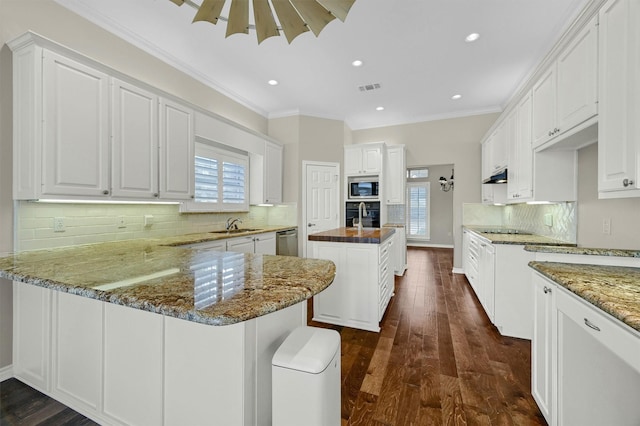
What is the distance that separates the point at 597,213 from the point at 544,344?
1.41 m

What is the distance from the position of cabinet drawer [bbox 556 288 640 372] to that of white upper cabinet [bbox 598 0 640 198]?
65 centimetres

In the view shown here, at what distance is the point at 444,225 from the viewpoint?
862 centimetres

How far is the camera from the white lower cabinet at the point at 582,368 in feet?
3.62

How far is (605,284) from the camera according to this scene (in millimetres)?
1179

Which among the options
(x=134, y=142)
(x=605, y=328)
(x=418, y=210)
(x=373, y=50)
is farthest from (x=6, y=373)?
(x=418, y=210)

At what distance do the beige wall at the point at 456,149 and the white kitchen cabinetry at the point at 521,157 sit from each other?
1649 millimetres

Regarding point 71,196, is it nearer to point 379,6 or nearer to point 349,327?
point 349,327

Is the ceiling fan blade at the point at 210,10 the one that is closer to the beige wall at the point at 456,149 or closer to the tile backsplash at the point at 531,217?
the tile backsplash at the point at 531,217

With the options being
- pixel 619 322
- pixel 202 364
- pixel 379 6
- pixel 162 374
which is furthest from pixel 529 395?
pixel 379 6

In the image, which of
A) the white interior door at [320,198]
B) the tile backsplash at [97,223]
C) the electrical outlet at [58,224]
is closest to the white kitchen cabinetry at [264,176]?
the white interior door at [320,198]

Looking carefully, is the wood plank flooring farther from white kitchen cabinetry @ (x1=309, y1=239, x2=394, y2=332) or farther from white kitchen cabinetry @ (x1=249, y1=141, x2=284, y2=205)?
white kitchen cabinetry @ (x1=249, y1=141, x2=284, y2=205)

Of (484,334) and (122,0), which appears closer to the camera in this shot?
(122,0)

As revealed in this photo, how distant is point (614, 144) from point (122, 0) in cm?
367

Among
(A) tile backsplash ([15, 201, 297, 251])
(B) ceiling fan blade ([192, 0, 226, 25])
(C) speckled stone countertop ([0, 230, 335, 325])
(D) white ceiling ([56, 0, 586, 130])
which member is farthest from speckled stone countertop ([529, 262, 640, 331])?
(A) tile backsplash ([15, 201, 297, 251])
